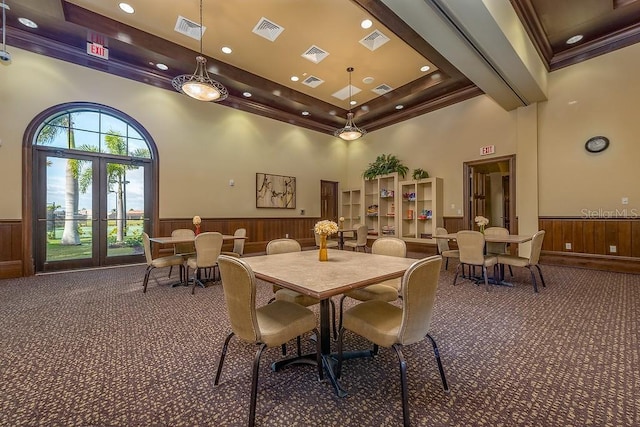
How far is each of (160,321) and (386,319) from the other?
2.41 m

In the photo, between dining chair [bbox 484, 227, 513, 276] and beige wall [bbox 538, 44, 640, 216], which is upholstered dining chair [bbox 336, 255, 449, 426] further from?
beige wall [bbox 538, 44, 640, 216]

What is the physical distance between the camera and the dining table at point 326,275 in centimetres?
152

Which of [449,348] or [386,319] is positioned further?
[449,348]

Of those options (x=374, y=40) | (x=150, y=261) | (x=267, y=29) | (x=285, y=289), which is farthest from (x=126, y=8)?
(x=285, y=289)

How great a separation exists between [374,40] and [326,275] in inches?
183

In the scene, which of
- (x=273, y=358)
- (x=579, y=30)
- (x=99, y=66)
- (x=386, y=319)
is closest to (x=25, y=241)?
(x=99, y=66)

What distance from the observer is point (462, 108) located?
6.63 metres

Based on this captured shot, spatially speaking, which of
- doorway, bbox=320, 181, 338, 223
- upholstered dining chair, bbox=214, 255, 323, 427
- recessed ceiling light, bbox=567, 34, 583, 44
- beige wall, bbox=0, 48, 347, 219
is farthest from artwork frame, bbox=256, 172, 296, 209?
recessed ceiling light, bbox=567, 34, 583, 44

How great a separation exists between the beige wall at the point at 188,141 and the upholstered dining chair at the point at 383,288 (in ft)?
16.4

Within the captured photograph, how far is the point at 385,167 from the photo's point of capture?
797 centimetres

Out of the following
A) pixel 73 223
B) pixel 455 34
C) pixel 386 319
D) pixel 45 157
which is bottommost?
pixel 386 319

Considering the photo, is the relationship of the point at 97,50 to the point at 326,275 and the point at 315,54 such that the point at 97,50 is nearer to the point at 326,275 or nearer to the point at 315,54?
the point at 315,54

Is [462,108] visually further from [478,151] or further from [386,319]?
[386,319]
